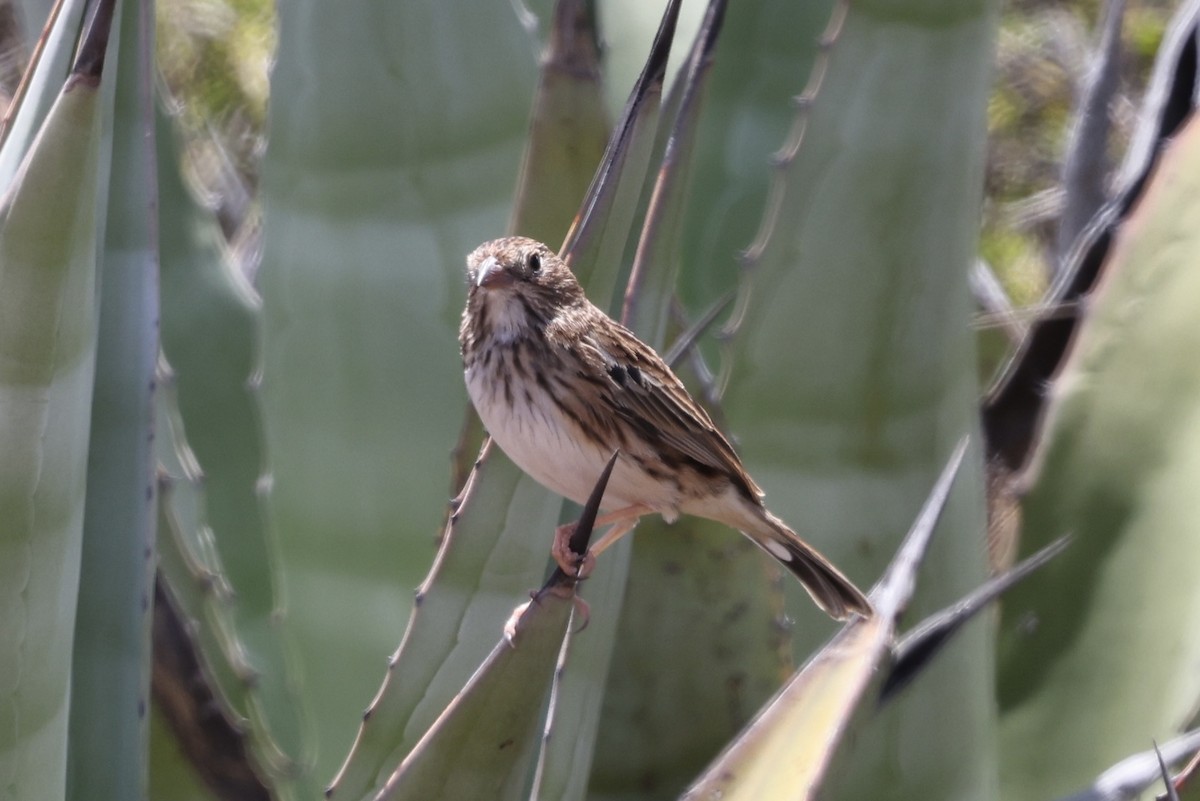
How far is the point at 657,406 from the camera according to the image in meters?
2.36

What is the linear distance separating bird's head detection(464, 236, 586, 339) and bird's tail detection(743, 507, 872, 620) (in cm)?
41

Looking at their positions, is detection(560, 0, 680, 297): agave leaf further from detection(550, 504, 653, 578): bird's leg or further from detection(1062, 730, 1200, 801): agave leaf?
detection(1062, 730, 1200, 801): agave leaf

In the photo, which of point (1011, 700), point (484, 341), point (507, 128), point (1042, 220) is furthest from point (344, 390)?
point (1042, 220)

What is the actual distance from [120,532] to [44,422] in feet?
0.76

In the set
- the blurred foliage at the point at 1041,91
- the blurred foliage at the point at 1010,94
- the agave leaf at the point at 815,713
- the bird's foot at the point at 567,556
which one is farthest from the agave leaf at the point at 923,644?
the blurred foliage at the point at 1041,91

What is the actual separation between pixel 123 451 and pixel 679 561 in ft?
2.32

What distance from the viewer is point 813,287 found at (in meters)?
2.39

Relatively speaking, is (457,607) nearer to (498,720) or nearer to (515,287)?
(498,720)

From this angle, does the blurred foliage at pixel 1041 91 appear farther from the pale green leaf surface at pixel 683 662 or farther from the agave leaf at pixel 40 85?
the agave leaf at pixel 40 85

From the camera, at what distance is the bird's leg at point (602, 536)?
1.75 m

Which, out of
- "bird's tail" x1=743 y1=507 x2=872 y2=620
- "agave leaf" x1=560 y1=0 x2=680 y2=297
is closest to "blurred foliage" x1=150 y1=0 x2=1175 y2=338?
"bird's tail" x1=743 y1=507 x2=872 y2=620

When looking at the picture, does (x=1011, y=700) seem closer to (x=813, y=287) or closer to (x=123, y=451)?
Answer: (x=813, y=287)

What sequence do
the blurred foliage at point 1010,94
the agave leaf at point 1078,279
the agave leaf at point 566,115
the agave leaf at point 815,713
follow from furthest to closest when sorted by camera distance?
the blurred foliage at point 1010,94 → the agave leaf at point 1078,279 → the agave leaf at point 566,115 → the agave leaf at point 815,713

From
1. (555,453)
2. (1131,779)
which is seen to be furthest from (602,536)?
(1131,779)
